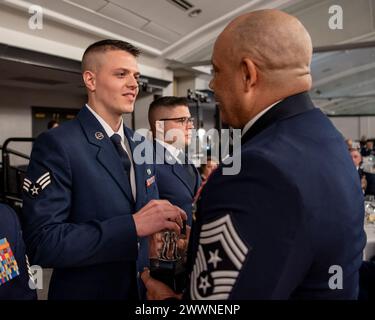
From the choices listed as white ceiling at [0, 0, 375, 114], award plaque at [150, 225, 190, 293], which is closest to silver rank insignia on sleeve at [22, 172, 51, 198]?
award plaque at [150, 225, 190, 293]

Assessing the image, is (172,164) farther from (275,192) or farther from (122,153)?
(275,192)

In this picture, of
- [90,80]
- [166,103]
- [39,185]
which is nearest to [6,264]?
[39,185]

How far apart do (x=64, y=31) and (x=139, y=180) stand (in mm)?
5153

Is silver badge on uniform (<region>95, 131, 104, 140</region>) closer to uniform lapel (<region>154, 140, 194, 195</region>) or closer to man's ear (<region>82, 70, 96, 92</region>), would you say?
man's ear (<region>82, 70, 96, 92</region>)

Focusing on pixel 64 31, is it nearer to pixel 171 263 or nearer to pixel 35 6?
pixel 35 6

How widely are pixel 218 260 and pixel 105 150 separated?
0.73 meters

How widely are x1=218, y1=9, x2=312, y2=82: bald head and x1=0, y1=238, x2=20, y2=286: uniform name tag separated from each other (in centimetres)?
94

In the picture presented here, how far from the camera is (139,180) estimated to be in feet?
4.46

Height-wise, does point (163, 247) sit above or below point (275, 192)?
below

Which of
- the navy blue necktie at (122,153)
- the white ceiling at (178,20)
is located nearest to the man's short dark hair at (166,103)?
the navy blue necktie at (122,153)

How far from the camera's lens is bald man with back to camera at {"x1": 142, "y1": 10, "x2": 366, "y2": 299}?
683 millimetres

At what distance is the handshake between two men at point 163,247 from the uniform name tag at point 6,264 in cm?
42

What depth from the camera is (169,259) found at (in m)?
1.16

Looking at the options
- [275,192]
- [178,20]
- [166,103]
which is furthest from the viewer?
[178,20]
